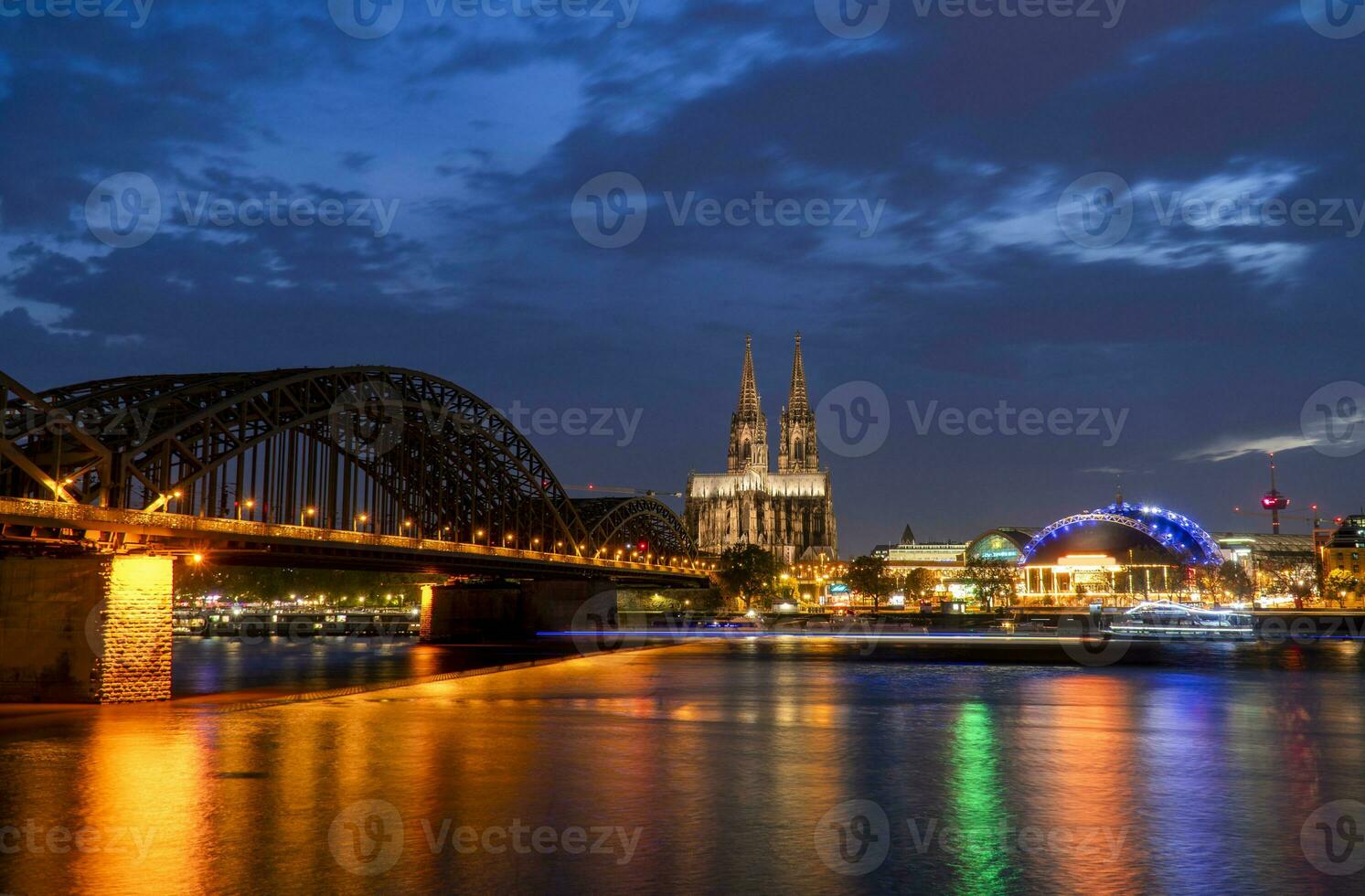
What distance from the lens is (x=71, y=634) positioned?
168ft

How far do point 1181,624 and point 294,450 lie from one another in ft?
377

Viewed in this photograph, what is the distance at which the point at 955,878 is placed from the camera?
20156 mm

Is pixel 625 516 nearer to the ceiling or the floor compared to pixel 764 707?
nearer to the ceiling

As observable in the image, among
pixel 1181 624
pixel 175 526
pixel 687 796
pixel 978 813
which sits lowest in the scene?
pixel 1181 624

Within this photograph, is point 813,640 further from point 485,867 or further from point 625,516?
point 485,867

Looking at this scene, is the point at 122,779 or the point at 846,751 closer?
the point at 122,779

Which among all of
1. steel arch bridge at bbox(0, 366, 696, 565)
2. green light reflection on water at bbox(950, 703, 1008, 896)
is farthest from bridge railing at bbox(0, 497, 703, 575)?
green light reflection on water at bbox(950, 703, 1008, 896)

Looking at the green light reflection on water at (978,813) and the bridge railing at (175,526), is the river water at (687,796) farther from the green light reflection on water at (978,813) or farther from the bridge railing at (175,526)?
the bridge railing at (175,526)

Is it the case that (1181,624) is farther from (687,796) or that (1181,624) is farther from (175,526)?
(687,796)

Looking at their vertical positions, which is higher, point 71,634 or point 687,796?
point 71,634

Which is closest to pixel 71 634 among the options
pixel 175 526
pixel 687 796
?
pixel 175 526

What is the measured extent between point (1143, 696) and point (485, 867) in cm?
4426

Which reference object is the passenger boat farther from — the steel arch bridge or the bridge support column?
the bridge support column

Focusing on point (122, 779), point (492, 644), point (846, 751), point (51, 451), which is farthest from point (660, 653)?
point (122, 779)
